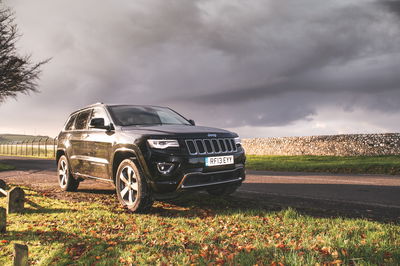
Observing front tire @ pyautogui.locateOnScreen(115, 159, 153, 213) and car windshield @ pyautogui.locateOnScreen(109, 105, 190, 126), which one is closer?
front tire @ pyautogui.locateOnScreen(115, 159, 153, 213)

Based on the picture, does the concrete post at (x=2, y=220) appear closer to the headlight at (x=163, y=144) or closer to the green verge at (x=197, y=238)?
the green verge at (x=197, y=238)

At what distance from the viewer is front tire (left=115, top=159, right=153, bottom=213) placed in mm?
5102

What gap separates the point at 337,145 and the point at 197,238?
959 inches

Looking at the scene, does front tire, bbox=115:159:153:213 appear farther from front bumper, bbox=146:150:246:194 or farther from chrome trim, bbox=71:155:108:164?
chrome trim, bbox=71:155:108:164

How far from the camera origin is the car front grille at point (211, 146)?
504 cm

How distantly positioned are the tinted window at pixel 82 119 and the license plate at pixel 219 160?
352 cm

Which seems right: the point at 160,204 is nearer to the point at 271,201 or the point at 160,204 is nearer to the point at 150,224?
the point at 150,224

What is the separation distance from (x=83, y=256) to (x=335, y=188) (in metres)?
6.72

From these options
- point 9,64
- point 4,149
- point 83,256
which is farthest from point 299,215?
point 4,149

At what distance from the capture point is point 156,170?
192 inches

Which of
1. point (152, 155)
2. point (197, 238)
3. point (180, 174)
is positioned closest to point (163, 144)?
point (152, 155)

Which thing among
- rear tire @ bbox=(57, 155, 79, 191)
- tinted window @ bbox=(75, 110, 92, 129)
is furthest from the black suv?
rear tire @ bbox=(57, 155, 79, 191)

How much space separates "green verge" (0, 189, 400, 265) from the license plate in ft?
2.83

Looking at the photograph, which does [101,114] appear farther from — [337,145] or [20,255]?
[337,145]
